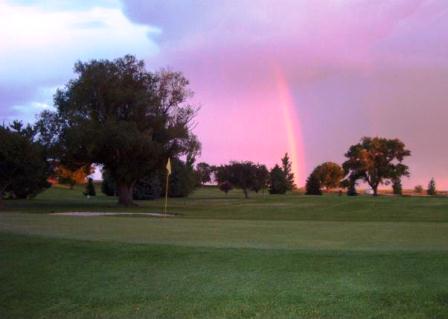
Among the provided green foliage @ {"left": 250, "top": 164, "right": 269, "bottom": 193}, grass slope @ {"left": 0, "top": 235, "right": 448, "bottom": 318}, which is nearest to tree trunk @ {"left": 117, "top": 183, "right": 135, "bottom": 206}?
green foliage @ {"left": 250, "top": 164, "right": 269, "bottom": 193}

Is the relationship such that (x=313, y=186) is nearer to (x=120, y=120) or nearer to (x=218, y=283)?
(x=120, y=120)

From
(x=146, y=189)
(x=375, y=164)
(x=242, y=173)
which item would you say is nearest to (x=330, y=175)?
(x=375, y=164)

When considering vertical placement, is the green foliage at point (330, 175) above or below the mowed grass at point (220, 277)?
above

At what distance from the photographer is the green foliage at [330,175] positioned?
11175cm

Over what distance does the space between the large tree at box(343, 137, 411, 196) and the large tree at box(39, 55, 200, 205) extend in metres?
59.3

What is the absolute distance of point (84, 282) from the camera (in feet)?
32.9

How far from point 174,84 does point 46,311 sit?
43053 mm

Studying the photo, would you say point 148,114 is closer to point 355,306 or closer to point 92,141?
point 92,141

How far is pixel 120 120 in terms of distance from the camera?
48.4 metres

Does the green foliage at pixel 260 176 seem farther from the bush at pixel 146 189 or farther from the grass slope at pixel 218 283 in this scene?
the grass slope at pixel 218 283

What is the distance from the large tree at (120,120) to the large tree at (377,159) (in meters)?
59.3

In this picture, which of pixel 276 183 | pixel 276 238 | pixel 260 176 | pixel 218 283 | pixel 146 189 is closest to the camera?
pixel 218 283

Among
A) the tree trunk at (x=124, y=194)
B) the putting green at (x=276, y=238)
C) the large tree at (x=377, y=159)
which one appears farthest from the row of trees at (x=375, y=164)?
the putting green at (x=276, y=238)

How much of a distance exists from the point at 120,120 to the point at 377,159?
66268 millimetres
